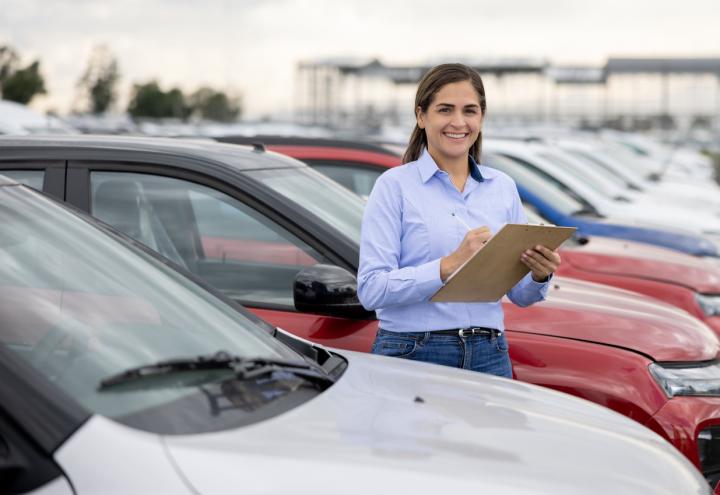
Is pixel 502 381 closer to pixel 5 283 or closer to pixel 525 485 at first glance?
pixel 525 485

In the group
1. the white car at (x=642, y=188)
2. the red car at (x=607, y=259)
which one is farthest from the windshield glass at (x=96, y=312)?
the white car at (x=642, y=188)

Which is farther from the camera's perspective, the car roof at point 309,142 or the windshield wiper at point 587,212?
the windshield wiper at point 587,212

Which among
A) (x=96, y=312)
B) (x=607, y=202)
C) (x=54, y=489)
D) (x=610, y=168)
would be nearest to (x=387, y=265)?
(x=96, y=312)

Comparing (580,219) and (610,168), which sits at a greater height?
(580,219)

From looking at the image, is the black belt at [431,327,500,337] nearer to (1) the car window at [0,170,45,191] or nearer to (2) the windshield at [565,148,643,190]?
(1) the car window at [0,170,45,191]

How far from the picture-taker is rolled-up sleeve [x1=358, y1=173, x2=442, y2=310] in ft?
11.4

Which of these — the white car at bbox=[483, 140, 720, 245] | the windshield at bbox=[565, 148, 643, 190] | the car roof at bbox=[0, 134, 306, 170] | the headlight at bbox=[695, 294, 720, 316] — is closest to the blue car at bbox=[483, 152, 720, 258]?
the white car at bbox=[483, 140, 720, 245]

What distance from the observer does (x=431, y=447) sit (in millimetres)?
2312

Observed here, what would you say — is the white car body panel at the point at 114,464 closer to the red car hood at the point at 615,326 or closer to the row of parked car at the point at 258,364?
the row of parked car at the point at 258,364

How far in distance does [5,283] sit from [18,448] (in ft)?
1.83

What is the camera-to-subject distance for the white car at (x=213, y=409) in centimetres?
205

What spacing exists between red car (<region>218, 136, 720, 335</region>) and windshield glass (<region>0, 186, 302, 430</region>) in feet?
10.8

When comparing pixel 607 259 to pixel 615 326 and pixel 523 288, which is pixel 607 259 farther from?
pixel 523 288

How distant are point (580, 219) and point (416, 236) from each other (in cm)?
568
